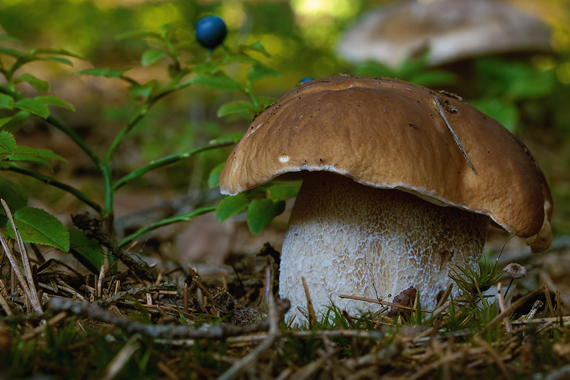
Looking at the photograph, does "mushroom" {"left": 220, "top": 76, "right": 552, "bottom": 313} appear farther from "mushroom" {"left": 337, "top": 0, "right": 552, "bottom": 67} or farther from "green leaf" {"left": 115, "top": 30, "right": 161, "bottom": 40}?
"mushroom" {"left": 337, "top": 0, "right": 552, "bottom": 67}

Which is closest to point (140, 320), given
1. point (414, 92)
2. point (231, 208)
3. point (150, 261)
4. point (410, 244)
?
point (231, 208)

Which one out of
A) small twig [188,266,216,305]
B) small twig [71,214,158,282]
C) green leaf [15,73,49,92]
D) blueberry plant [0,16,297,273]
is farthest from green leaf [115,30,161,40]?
small twig [188,266,216,305]

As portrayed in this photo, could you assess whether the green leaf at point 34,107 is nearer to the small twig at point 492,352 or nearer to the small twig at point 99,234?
the small twig at point 99,234

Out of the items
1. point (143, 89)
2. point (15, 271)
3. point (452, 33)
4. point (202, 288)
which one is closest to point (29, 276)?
point (15, 271)

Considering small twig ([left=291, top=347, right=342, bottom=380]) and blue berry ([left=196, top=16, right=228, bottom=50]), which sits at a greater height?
blue berry ([left=196, top=16, right=228, bottom=50])

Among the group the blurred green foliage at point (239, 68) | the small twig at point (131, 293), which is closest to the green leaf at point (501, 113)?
the blurred green foliage at point (239, 68)

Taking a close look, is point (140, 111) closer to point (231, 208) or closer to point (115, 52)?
point (231, 208)

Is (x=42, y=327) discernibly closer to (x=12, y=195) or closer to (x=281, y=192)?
(x=12, y=195)
